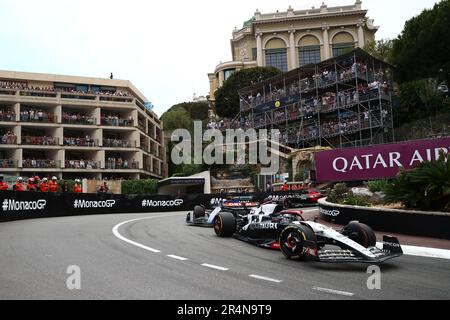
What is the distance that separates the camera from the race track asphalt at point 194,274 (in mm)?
5180

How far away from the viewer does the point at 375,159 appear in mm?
18734

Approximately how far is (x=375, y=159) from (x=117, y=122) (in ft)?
→ 120

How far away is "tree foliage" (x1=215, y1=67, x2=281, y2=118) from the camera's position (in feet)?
193

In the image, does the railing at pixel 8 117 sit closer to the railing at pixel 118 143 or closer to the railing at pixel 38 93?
the railing at pixel 38 93

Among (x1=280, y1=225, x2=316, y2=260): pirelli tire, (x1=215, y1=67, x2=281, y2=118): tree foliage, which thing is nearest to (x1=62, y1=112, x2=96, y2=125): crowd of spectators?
(x1=215, y1=67, x2=281, y2=118): tree foliage

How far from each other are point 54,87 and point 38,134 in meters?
8.30

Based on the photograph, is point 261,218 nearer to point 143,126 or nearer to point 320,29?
point 143,126

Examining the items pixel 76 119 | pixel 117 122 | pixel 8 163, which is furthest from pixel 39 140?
pixel 117 122

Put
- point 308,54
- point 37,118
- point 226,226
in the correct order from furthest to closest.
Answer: point 308,54 < point 37,118 < point 226,226

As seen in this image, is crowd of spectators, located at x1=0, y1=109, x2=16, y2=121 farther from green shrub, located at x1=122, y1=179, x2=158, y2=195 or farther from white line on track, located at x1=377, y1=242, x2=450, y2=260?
white line on track, located at x1=377, y1=242, x2=450, y2=260

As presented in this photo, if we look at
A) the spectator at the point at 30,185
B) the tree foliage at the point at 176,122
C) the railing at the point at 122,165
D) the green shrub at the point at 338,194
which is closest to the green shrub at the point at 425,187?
the green shrub at the point at 338,194

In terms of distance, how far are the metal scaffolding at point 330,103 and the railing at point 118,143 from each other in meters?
12.5

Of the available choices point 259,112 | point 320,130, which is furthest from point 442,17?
point 259,112

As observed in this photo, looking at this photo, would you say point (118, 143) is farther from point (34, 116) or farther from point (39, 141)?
point (34, 116)
